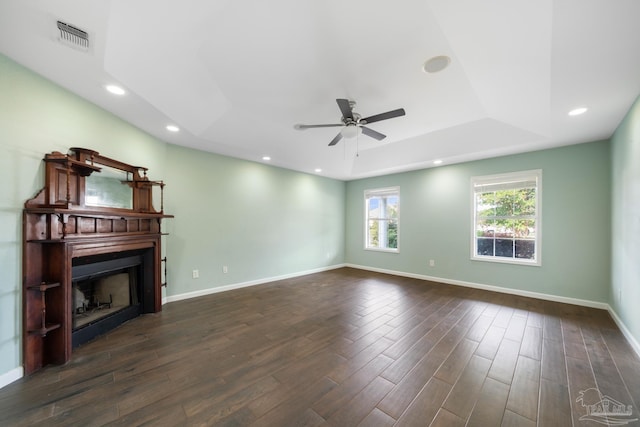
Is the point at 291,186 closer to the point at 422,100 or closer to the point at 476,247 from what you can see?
the point at 422,100

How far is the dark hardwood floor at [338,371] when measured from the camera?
1573 millimetres

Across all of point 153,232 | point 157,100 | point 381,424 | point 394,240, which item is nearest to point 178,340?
point 153,232

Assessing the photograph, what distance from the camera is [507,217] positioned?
14.1 ft

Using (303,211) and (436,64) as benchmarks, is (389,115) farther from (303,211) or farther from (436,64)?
(303,211)

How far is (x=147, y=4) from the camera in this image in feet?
5.14

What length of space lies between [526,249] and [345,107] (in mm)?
4184

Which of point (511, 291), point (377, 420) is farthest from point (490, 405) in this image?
point (511, 291)

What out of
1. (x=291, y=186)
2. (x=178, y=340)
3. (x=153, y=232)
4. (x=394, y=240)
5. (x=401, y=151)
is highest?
(x=401, y=151)

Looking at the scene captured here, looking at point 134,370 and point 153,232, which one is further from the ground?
point 153,232

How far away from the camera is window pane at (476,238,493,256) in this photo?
452 cm

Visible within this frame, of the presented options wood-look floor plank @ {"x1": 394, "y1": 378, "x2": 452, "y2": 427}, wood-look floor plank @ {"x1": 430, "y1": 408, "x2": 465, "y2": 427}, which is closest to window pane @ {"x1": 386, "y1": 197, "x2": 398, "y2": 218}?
wood-look floor plank @ {"x1": 394, "y1": 378, "x2": 452, "y2": 427}

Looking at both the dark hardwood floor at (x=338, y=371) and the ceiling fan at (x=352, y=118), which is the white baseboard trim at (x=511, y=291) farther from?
the ceiling fan at (x=352, y=118)

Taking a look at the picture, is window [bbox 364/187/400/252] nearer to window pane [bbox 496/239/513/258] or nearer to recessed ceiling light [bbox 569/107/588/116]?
window pane [bbox 496/239/513/258]

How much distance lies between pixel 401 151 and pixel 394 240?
2.39 m
